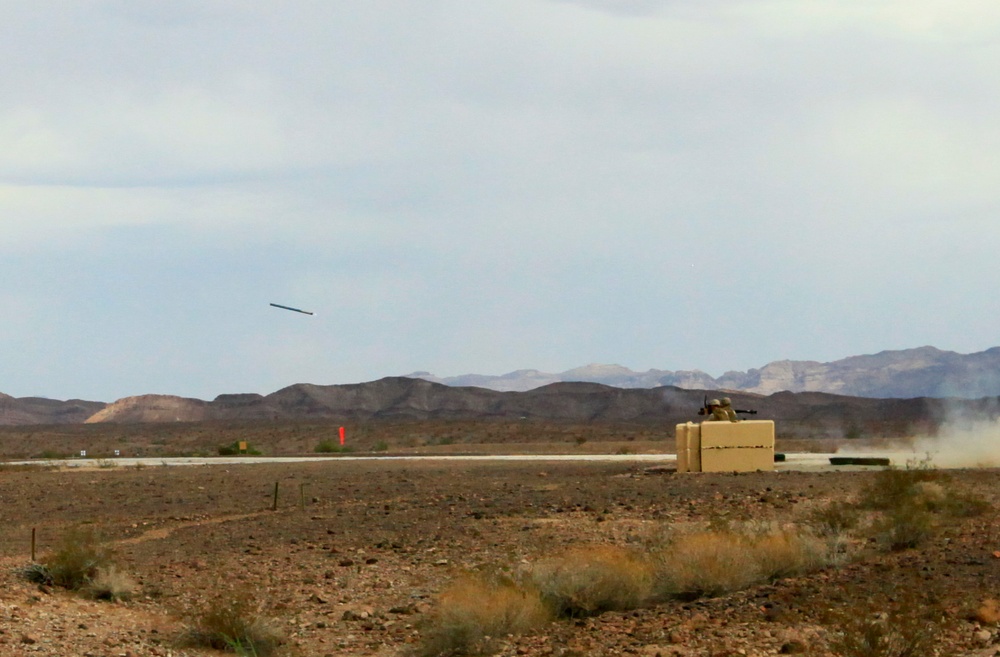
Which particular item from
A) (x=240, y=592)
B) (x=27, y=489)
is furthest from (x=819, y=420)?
(x=240, y=592)

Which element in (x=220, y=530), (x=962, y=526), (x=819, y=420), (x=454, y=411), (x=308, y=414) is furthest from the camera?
(x=308, y=414)

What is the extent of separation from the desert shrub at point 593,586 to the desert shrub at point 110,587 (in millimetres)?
6586

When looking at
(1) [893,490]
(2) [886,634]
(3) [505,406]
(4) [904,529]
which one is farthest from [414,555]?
(3) [505,406]

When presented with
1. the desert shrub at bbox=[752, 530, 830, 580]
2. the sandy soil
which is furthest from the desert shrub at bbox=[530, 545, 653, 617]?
the desert shrub at bbox=[752, 530, 830, 580]

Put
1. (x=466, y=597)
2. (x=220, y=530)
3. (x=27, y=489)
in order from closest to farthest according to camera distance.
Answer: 1. (x=466, y=597)
2. (x=220, y=530)
3. (x=27, y=489)

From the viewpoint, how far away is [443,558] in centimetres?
2348

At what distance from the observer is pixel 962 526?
22938mm

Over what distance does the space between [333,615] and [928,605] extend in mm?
8568

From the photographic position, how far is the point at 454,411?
152m

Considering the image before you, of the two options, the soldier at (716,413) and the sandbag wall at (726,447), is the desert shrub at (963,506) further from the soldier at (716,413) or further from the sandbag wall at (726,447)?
the soldier at (716,413)

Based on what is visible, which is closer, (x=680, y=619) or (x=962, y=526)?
(x=680, y=619)

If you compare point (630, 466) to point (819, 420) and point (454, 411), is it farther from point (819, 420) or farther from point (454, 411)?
point (454, 411)

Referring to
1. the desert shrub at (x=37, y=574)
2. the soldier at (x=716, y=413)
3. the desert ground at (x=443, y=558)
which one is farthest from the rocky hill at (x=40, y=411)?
the desert shrub at (x=37, y=574)

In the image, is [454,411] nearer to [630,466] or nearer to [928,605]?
[630,466]
